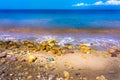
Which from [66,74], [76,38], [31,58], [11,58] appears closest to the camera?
[66,74]

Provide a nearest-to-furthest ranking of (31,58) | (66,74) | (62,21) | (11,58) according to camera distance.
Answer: (66,74) < (31,58) < (11,58) < (62,21)

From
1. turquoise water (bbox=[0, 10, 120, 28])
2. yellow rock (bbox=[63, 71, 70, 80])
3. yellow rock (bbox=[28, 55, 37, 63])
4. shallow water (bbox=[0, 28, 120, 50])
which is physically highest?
turquoise water (bbox=[0, 10, 120, 28])

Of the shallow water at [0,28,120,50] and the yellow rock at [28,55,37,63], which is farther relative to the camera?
the shallow water at [0,28,120,50]

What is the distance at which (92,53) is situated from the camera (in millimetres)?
7512

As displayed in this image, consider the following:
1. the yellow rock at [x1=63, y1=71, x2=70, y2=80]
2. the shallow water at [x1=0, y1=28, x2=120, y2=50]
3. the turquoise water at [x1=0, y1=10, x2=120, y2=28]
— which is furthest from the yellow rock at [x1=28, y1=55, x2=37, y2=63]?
the turquoise water at [x1=0, y1=10, x2=120, y2=28]

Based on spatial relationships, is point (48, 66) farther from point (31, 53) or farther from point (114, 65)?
point (114, 65)

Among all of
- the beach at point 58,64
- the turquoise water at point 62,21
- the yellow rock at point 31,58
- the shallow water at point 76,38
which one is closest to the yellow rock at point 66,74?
the beach at point 58,64

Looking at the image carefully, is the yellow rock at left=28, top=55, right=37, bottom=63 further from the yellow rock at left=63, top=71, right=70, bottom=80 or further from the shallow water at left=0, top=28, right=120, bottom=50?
the shallow water at left=0, top=28, right=120, bottom=50

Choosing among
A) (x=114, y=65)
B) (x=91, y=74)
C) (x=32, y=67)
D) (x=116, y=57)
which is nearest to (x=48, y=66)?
(x=32, y=67)

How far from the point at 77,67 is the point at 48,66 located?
837mm

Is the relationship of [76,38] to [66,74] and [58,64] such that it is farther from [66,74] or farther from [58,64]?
[66,74]

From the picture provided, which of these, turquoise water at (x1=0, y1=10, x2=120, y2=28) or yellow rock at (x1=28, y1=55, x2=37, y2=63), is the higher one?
turquoise water at (x1=0, y1=10, x2=120, y2=28)

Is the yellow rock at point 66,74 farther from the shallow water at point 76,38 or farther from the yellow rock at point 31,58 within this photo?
the shallow water at point 76,38

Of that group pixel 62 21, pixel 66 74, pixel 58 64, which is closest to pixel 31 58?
pixel 58 64
